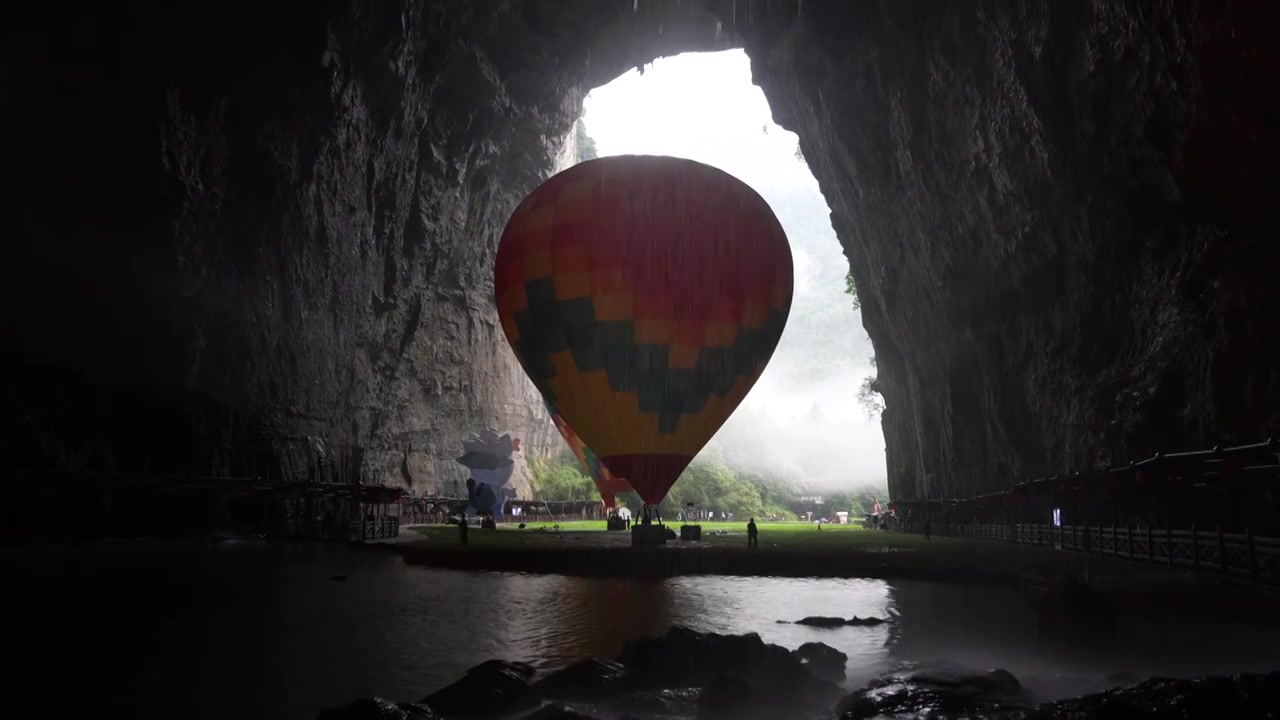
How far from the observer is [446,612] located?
13.2 m

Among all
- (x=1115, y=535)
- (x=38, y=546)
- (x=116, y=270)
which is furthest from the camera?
(x=116, y=270)

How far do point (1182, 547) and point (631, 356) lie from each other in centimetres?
1393

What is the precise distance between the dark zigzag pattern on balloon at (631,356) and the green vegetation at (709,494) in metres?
56.5

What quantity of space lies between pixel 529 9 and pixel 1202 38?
47.9 meters

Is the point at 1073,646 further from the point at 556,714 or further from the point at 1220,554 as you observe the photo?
the point at 1220,554

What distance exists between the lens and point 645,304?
2017 centimetres

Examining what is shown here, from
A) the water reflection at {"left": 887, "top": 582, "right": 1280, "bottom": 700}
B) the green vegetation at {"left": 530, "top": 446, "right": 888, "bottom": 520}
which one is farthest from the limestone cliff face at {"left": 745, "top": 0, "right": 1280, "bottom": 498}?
the green vegetation at {"left": 530, "top": 446, "right": 888, "bottom": 520}

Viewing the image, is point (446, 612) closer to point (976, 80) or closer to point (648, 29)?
point (976, 80)

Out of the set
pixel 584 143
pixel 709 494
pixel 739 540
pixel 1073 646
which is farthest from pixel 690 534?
pixel 584 143

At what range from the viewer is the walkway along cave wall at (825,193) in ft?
59.7

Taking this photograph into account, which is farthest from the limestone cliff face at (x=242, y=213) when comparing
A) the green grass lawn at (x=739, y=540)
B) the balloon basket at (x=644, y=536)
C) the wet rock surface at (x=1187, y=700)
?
the wet rock surface at (x=1187, y=700)

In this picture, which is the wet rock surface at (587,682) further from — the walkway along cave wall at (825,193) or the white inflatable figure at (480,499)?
the white inflatable figure at (480,499)

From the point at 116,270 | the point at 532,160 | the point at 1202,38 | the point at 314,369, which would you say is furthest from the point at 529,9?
the point at 1202,38

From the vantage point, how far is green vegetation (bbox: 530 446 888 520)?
275 ft
